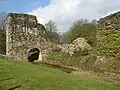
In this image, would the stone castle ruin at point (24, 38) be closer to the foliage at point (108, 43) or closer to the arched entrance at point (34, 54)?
the arched entrance at point (34, 54)

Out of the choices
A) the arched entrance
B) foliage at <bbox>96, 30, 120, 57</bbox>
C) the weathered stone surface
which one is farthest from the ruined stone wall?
foliage at <bbox>96, 30, 120, 57</bbox>

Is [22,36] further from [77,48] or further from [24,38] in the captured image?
[77,48]

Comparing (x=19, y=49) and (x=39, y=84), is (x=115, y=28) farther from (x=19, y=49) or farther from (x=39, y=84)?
(x=19, y=49)

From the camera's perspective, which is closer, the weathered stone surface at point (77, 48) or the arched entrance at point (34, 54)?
the arched entrance at point (34, 54)

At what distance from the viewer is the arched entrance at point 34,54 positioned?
32750 mm

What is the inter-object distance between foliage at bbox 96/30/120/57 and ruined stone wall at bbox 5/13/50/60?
11924mm

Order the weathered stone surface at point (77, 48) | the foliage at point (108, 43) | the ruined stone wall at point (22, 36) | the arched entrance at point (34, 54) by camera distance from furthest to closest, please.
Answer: the weathered stone surface at point (77, 48), the arched entrance at point (34, 54), the ruined stone wall at point (22, 36), the foliage at point (108, 43)

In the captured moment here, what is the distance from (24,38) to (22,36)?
1.21 ft

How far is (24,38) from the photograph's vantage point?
31156 mm

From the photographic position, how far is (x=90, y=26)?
4559cm

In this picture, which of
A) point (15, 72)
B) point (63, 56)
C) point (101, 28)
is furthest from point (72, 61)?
point (15, 72)

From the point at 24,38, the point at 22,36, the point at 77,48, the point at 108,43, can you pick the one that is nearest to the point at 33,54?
the point at 24,38

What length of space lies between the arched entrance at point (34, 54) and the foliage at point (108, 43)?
41.9 ft

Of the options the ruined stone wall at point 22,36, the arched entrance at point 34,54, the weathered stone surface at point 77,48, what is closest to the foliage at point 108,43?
the weathered stone surface at point 77,48
